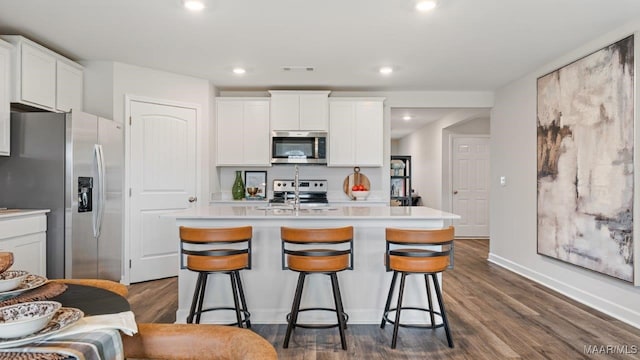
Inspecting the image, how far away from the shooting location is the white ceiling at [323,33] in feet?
9.31

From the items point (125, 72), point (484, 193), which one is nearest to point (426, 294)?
point (125, 72)

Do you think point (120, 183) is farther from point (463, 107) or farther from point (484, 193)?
point (484, 193)

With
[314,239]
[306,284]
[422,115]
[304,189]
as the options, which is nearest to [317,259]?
[314,239]

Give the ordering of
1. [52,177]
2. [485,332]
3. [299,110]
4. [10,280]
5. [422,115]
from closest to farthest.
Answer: [10,280] < [485,332] < [52,177] < [299,110] < [422,115]

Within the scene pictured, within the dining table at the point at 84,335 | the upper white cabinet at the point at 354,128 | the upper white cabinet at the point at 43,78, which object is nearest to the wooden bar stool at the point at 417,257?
the dining table at the point at 84,335

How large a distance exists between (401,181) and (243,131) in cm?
420

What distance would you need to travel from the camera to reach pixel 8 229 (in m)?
2.78

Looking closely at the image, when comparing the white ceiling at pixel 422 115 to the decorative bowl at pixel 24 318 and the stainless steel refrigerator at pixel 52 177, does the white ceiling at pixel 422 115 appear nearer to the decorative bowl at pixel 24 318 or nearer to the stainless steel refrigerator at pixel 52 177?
the stainless steel refrigerator at pixel 52 177

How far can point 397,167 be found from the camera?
8.29 m

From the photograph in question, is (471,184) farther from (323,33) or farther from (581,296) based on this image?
(323,33)

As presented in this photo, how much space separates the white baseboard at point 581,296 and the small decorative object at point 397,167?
351 centimetres

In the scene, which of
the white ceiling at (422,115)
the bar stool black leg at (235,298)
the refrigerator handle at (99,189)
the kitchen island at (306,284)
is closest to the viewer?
the bar stool black leg at (235,298)

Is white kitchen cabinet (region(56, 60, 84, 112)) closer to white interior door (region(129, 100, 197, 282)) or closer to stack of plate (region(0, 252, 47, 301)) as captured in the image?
white interior door (region(129, 100, 197, 282))

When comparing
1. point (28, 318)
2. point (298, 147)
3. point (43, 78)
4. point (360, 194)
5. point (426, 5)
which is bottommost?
point (28, 318)
